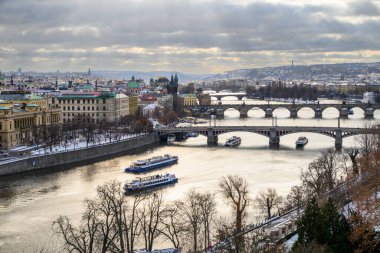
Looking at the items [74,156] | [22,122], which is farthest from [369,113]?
[22,122]

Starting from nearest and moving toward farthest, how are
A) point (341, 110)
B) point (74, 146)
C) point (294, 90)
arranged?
point (74, 146) < point (341, 110) < point (294, 90)

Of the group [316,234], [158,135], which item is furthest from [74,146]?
[316,234]

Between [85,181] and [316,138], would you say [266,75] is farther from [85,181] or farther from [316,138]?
[85,181]

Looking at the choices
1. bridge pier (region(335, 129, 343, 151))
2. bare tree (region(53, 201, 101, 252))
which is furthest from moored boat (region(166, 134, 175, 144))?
bare tree (region(53, 201, 101, 252))

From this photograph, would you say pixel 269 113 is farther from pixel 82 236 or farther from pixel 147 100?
pixel 82 236

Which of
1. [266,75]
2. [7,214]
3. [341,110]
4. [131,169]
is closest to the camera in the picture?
[7,214]

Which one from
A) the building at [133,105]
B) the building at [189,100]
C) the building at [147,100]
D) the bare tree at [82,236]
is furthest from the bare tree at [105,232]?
the building at [189,100]
